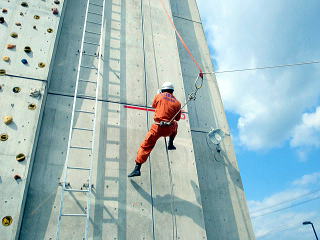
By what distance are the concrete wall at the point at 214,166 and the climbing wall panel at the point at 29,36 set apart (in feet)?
11.2

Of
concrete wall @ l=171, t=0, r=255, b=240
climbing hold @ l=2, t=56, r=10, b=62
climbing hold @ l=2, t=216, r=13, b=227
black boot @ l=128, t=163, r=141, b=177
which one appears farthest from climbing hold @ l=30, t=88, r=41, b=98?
concrete wall @ l=171, t=0, r=255, b=240

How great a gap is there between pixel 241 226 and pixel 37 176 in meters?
4.08

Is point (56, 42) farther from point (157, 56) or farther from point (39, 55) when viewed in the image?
point (157, 56)

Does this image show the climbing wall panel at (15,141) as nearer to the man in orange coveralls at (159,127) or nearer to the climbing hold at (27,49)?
the climbing hold at (27,49)

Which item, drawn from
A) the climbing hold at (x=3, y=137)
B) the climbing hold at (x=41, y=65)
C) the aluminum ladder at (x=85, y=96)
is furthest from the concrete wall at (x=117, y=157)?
the climbing hold at (x=3, y=137)

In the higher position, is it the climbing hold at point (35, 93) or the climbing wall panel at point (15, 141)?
the climbing hold at point (35, 93)

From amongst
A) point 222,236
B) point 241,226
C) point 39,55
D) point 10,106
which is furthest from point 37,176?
point 241,226

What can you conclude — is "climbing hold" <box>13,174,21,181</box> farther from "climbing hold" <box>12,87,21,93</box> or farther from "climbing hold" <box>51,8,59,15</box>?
"climbing hold" <box>51,8,59,15</box>

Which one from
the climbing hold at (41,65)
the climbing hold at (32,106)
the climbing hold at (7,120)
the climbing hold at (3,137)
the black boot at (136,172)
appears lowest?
the black boot at (136,172)

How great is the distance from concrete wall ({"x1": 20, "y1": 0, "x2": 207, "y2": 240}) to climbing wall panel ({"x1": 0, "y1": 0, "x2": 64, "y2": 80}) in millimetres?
357

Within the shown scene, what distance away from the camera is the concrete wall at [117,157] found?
140 inches

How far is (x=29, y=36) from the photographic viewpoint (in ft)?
14.7

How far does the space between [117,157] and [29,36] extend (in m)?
2.83

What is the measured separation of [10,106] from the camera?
149 inches
